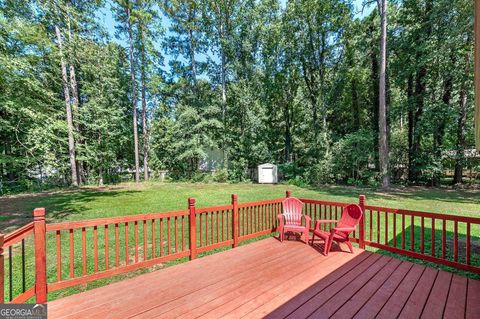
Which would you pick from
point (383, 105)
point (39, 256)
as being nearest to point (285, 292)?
point (39, 256)

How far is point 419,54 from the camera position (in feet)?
39.2

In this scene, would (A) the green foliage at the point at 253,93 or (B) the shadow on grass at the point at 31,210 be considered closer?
(B) the shadow on grass at the point at 31,210

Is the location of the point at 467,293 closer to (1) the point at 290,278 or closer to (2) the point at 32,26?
(1) the point at 290,278

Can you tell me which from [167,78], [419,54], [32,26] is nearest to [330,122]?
[419,54]

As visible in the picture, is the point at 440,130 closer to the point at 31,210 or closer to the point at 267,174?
the point at 267,174

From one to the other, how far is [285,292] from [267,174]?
39.8ft

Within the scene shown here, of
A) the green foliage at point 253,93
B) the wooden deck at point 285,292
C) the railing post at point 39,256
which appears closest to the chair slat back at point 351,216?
the wooden deck at point 285,292

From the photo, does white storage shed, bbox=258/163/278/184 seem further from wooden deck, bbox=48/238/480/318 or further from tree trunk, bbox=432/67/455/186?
wooden deck, bbox=48/238/480/318

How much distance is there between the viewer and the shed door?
1452 cm

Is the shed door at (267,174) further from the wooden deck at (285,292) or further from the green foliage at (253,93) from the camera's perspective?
the wooden deck at (285,292)

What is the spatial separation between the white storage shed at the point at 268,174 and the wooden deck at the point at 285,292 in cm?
1109

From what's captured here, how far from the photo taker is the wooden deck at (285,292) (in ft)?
7.15

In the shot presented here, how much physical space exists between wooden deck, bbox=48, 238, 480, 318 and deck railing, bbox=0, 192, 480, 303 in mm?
271

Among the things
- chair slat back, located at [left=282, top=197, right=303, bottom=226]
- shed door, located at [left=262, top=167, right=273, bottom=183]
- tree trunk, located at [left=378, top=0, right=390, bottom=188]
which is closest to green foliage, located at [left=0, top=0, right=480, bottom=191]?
shed door, located at [left=262, top=167, right=273, bottom=183]
